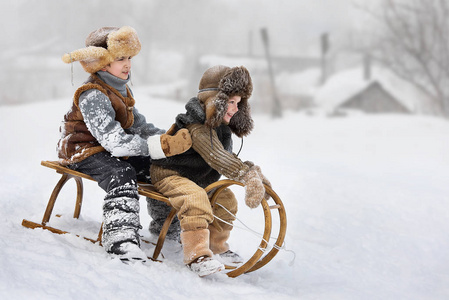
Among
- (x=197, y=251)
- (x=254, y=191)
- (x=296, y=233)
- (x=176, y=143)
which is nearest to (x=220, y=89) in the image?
(x=176, y=143)

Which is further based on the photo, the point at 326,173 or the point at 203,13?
the point at 203,13

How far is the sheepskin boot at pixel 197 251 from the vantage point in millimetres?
2057

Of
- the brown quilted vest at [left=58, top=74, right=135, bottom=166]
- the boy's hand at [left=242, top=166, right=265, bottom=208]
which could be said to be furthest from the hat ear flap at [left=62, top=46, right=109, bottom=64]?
the boy's hand at [left=242, top=166, right=265, bottom=208]

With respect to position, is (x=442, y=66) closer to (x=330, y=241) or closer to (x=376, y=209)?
(x=376, y=209)

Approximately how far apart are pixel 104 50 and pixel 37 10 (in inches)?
432

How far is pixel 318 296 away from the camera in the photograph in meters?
2.23

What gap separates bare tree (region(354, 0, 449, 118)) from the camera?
1105cm

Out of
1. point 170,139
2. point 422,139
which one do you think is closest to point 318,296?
point 170,139

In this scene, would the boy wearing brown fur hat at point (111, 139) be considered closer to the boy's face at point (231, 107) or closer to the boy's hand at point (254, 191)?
the boy's face at point (231, 107)

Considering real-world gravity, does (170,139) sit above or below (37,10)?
below

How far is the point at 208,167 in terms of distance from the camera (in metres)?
2.36

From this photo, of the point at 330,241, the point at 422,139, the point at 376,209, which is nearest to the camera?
the point at 330,241

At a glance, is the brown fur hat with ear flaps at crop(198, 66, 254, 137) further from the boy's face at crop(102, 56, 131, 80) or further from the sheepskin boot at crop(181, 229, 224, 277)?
the sheepskin boot at crop(181, 229, 224, 277)

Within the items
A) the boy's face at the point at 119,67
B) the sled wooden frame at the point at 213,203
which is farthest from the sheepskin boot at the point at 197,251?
the boy's face at the point at 119,67
